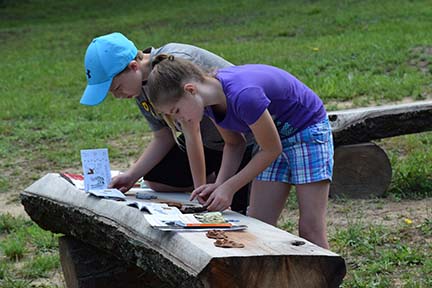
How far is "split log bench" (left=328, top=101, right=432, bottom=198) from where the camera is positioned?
6098 millimetres

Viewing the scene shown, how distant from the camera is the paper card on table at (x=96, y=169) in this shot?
424cm

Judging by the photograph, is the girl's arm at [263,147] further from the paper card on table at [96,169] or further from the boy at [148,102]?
the paper card on table at [96,169]

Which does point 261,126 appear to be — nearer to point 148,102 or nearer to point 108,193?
point 148,102

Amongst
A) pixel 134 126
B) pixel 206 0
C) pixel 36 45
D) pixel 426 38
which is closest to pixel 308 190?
pixel 134 126

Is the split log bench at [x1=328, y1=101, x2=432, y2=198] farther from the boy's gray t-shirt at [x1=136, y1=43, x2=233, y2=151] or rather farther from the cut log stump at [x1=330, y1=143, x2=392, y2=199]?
the boy's gray t-shirt at [x1=136, y1=43, x2=233, y2=151]

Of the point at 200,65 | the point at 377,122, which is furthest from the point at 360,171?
the point at 200,65

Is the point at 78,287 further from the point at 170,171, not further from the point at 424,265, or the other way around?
the point at 424,265

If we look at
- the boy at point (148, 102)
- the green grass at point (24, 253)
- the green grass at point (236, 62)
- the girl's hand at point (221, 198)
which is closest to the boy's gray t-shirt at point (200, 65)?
the boy at point (148, 102)

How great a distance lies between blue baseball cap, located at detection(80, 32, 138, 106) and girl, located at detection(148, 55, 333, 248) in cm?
29

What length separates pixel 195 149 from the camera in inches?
161

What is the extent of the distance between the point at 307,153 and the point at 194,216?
2.18ft

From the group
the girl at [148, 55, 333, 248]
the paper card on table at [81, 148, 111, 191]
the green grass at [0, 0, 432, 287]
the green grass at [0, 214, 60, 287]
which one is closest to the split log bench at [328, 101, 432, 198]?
the green grass at [0, 0, 432, 287]

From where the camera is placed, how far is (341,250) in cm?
497

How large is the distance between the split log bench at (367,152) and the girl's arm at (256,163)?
7.98 feet
